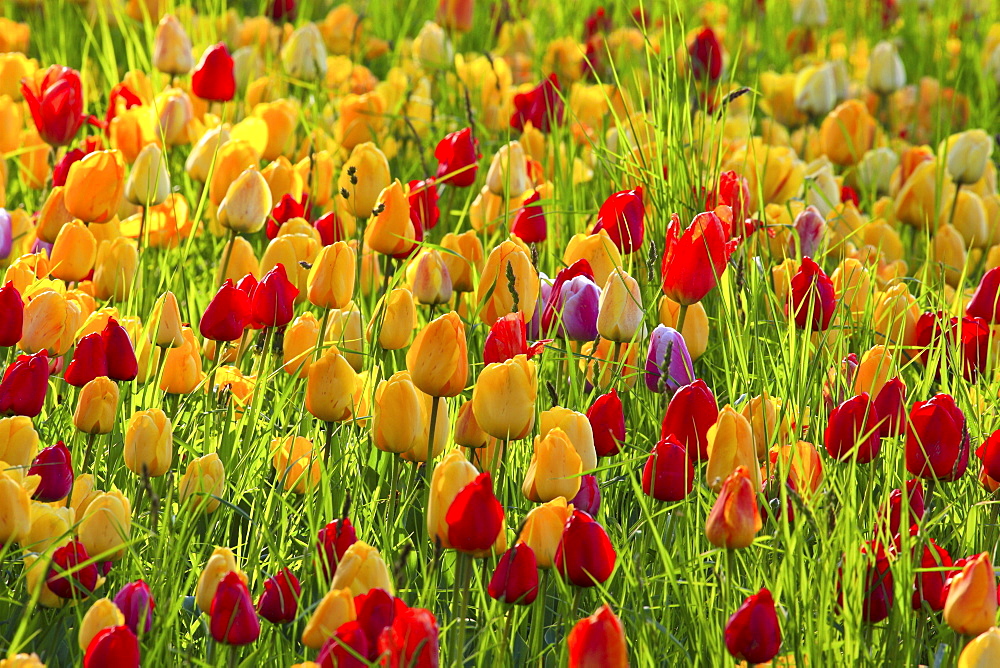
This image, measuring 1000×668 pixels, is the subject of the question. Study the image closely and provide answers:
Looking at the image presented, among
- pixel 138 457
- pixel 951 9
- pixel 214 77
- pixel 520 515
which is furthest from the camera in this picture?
pixel 951 9

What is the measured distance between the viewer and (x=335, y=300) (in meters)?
1.80

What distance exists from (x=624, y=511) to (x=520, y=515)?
0.25 m

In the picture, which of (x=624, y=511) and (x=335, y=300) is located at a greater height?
(x=335, y=300)

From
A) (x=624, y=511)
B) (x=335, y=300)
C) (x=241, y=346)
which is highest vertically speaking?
(x=335, y=300)

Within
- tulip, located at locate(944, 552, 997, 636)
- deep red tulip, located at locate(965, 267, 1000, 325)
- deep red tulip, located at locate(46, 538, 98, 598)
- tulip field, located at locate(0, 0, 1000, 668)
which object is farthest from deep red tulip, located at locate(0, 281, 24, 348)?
deep red tulip, located at locate(965, 267, 1000, 325)

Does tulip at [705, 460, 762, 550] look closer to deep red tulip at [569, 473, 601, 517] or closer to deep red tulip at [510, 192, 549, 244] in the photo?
deep red tulip at [569, 473, 601, 517]

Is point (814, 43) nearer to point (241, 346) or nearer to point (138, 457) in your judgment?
point (241, 346)

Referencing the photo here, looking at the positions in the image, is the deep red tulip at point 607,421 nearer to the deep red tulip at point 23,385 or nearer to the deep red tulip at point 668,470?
the deep red tulip at point 668,470

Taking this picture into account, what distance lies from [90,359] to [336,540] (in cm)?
53

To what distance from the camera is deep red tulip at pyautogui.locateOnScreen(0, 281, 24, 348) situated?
1622mm

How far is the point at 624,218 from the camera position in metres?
2.01

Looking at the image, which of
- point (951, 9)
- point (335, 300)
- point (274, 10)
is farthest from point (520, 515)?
point (951, 9)

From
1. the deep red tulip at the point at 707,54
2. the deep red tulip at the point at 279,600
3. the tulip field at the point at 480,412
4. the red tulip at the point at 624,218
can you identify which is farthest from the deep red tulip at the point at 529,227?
the deep red tulip at the point at 707,54

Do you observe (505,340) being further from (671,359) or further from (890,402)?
(890,402)
